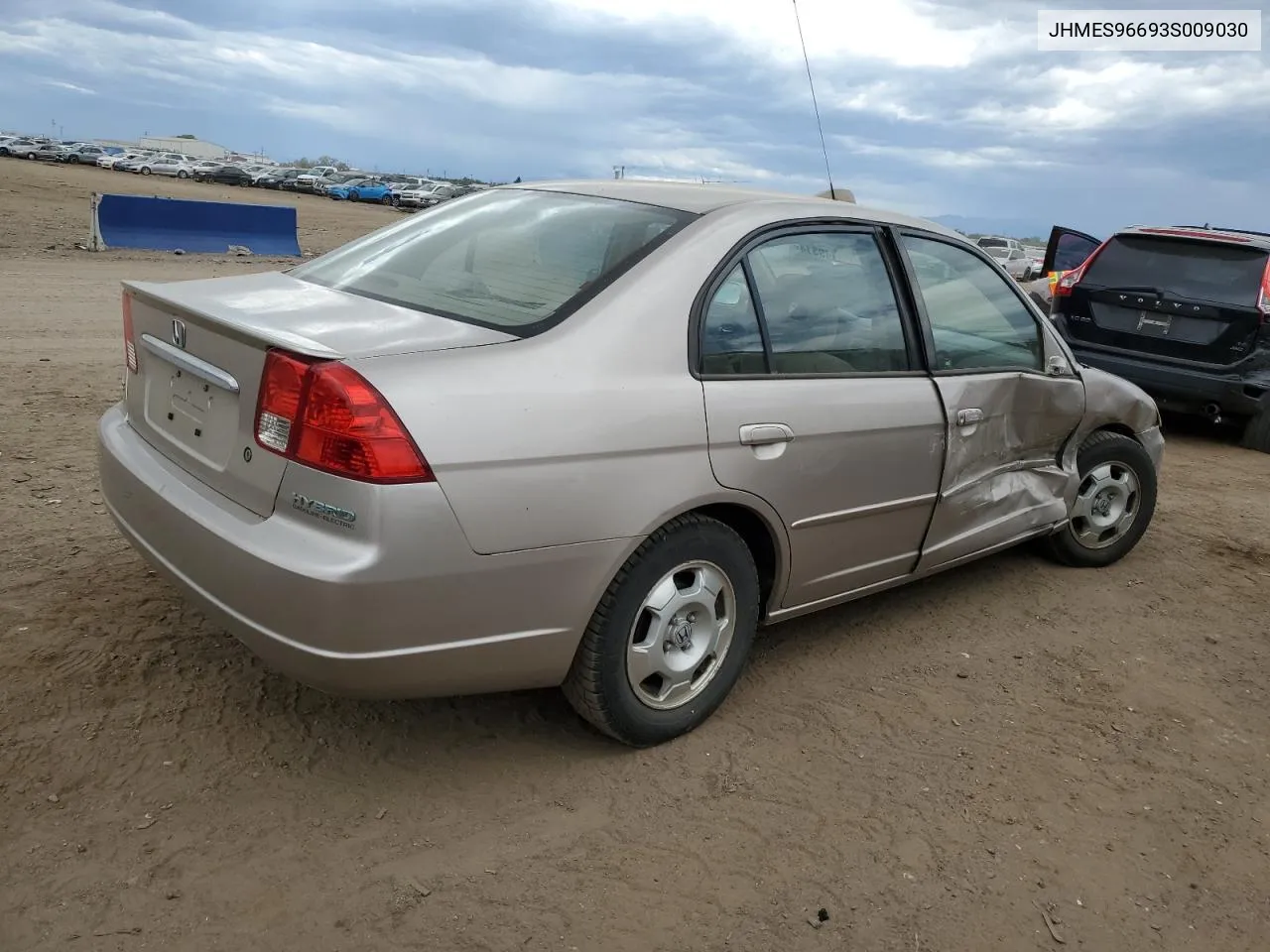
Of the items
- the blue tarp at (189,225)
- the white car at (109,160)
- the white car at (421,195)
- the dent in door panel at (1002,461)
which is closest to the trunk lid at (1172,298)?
the dent in door panel at (1002,461)

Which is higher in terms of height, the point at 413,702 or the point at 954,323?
the point at 954,323

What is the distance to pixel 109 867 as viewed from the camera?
251cm

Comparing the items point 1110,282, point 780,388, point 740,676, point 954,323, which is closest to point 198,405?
point 780,388

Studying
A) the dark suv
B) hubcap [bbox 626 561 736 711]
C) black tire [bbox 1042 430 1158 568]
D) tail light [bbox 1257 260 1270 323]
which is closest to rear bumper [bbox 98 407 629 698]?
hubcap [bbox 626 561 736 711]

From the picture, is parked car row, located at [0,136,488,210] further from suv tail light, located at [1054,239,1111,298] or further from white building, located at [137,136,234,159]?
white building, located at [137,136,234,159]

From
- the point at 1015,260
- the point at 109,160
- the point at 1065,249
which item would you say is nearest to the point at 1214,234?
the point at 1065,249

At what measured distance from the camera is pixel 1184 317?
793 centimetres

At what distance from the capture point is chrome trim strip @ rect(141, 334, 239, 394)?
2.78 m

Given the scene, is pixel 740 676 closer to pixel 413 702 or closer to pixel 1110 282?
pixel 413 702

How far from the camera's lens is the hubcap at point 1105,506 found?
4930 mm

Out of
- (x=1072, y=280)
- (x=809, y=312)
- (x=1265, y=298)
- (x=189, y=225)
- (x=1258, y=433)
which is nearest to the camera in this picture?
(x=809, y=312)

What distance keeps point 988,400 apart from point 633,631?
1.87 m

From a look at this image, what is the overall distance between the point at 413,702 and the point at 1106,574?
341 cm

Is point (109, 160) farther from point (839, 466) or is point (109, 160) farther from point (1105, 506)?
point (839, 466)
